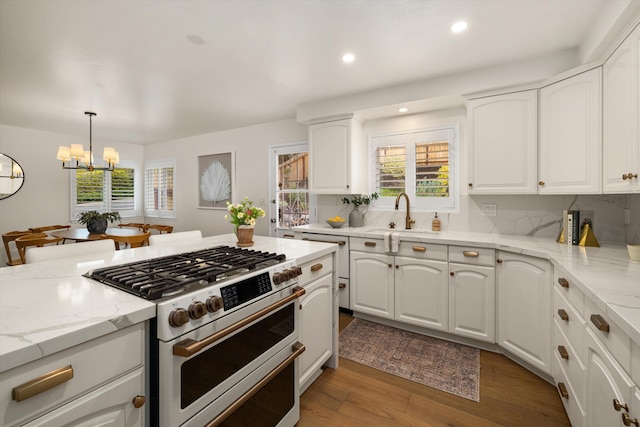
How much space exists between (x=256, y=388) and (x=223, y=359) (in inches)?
10.1

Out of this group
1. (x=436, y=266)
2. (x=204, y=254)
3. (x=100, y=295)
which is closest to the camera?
(x=100, y=295)

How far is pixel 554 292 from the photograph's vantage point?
1.84m

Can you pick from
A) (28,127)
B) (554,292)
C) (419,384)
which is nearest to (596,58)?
(554,292)

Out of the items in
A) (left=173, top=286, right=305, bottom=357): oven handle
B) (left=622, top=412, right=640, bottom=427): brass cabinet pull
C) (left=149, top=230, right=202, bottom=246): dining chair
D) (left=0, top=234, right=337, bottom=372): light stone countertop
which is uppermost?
(left=149, top=230, right=202, bottom=246): dining chair

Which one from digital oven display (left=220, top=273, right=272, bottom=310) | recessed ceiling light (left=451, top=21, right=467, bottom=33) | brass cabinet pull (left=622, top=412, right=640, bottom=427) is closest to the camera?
brass cabinet pull (left=622, top=412, right=640, bottom=427)

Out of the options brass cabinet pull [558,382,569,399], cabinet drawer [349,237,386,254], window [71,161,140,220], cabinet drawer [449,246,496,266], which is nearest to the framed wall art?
window [71,161,140,220]

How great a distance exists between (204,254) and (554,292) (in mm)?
2177

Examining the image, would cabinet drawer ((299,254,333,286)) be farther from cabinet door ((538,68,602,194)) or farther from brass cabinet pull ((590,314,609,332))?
cabinet door ((538,68,602,194))

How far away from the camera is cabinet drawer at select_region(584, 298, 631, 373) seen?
94cm

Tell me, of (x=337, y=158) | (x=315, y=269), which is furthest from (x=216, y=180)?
(x=315, y=269)

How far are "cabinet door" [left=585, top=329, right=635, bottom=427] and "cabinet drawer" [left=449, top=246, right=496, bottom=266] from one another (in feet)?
3.56

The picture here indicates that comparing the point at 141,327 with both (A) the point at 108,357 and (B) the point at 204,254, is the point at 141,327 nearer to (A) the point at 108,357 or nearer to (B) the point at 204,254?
(A) the point at 108,357

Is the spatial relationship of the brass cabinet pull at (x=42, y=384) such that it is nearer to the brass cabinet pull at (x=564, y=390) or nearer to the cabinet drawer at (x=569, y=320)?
the cabinet drawer at (x=569, y=320)

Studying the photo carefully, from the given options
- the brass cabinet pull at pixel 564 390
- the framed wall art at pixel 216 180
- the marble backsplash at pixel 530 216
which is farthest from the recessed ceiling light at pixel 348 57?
the framed wall art at pixel 216 180
